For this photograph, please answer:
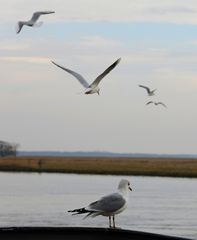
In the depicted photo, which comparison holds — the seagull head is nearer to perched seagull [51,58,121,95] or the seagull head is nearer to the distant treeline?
perched seagull [51,58,121,95]

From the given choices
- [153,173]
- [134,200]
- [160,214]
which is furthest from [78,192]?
[153,173]

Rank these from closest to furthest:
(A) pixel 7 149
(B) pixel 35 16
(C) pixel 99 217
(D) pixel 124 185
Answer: (D) pixel 124 185 < (B) pixel 35 16 < (C) pixel 99 217 < (A) pixel 7 149

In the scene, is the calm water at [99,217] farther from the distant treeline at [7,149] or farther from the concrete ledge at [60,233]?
the distant treeline at [7,149]

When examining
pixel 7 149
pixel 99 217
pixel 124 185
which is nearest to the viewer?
pixel 124 185

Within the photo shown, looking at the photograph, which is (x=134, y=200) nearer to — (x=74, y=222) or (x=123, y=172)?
(x=74, y=222)

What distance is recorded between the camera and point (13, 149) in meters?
135

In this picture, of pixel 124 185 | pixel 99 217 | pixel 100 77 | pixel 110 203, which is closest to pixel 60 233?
pixel 110 203

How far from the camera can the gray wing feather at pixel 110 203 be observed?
11.9m

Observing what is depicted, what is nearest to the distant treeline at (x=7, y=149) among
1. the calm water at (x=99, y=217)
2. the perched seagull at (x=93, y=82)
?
the calm water at (x=99, y=217)

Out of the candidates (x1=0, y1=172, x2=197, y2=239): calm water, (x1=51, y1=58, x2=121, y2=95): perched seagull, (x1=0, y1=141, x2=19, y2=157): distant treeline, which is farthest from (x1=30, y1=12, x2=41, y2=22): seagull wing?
(x1=0, y1=141, x2=19, y2=157): distant treeline

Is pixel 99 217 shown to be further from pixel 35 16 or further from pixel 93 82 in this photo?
pixel 93 82

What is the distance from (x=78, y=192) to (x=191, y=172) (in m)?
25.5

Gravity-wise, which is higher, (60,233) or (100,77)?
(100,77)

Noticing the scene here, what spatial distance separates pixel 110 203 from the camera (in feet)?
39.1
